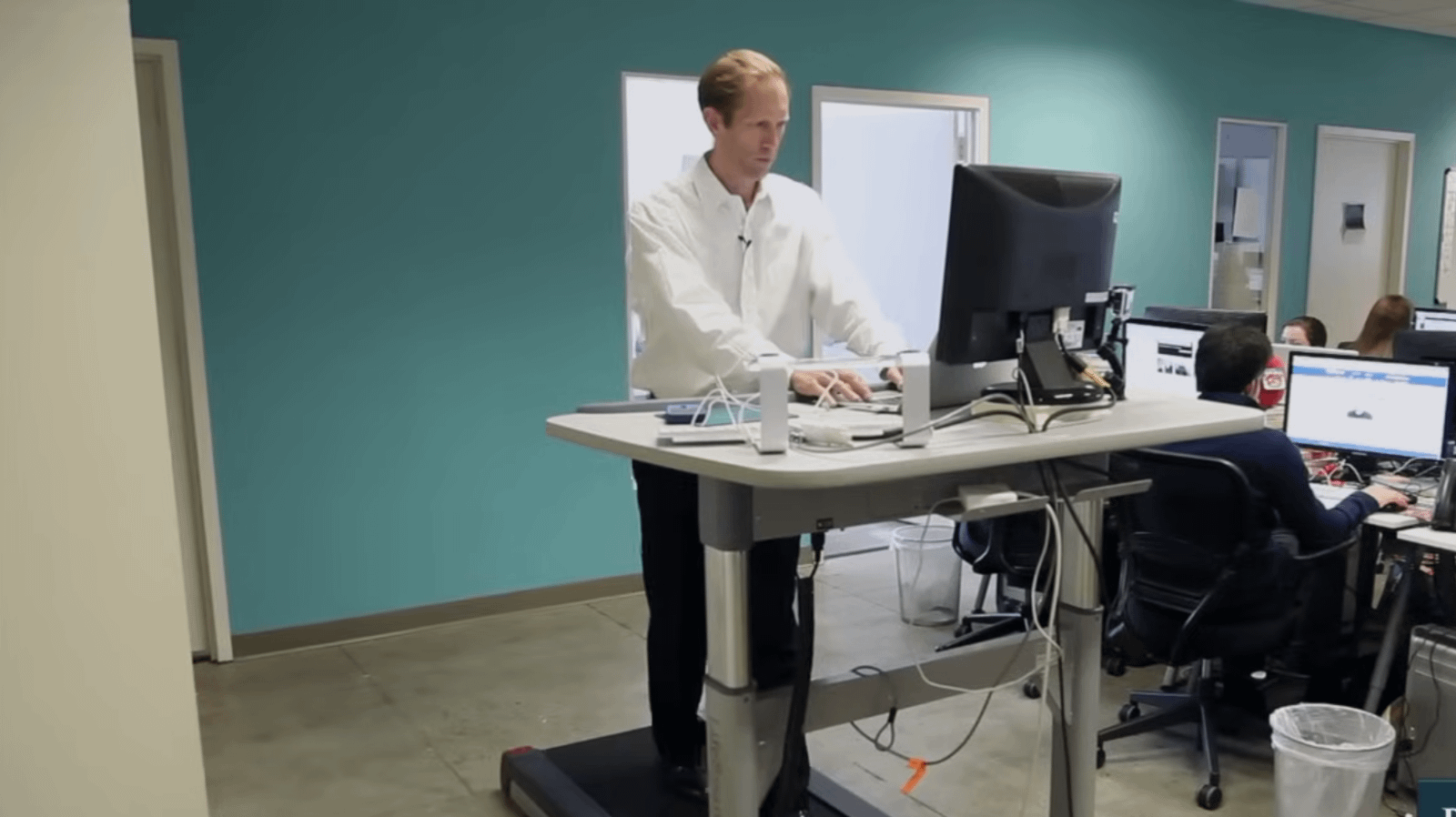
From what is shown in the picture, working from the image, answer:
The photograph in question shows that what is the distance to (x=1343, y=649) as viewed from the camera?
3031mm

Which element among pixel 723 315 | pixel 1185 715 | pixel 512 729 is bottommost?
pixel 512 729

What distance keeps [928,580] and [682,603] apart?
6.28 feet

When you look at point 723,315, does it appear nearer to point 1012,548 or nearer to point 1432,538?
point 1012,548

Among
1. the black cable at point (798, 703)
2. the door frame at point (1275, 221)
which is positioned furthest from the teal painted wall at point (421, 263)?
the door frame at point (1275, 221)

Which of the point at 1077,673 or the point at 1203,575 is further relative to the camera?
the point at 1203,575

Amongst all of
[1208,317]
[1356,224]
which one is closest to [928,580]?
[1208,317]

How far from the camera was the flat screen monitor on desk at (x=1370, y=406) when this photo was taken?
3.29 m

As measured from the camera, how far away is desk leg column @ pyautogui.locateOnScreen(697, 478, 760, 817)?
1712 millimetres

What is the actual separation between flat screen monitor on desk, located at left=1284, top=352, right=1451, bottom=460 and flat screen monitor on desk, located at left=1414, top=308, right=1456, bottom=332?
214cm

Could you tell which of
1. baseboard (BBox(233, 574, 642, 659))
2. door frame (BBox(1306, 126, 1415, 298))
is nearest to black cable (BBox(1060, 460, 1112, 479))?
baseboard (BBox(233, 574, 642, 659))

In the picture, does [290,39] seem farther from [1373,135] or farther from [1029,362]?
[1373,135]

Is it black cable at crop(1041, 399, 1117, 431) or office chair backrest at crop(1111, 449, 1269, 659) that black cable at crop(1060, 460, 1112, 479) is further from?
office chair backrest at crop(1111, 449, 1269, 659)

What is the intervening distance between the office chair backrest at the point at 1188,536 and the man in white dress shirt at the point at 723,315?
2.83ft

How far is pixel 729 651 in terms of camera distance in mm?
1768
